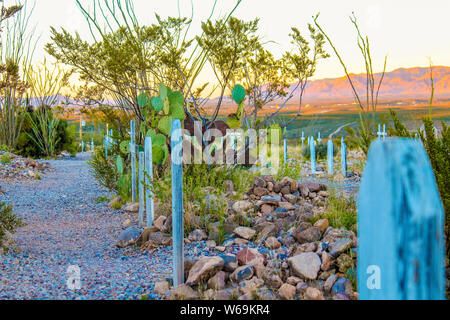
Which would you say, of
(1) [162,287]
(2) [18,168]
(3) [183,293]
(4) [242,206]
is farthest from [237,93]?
(2) [18,168]

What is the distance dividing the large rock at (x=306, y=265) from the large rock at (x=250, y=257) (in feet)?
0.74

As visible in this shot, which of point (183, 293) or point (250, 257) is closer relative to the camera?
point (183, 293)

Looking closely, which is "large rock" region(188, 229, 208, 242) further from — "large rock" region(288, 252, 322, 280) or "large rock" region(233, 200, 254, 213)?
"large rock" region(288, 252, 322, 280)

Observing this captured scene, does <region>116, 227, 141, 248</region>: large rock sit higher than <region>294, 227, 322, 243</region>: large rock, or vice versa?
<region>294, 227, 322, 243</region>: large rock

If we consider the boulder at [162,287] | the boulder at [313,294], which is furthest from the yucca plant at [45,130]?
the boulder at [313,294]

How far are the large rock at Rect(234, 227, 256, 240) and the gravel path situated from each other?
1.15 ft

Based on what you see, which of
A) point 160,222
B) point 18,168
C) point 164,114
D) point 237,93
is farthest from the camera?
point 18,168

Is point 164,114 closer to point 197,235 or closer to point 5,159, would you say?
point 197,235

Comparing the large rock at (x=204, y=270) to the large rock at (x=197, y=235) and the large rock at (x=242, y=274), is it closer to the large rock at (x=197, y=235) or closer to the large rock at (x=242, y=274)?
the large rock at (x=242, y=274)

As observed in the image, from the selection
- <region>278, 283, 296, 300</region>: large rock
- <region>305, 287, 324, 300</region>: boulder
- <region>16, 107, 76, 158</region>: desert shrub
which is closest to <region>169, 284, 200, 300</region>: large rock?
<region>278, 283, 296, 300</region>: large rock

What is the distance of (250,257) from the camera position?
2.96m

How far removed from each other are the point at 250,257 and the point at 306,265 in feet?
1.34

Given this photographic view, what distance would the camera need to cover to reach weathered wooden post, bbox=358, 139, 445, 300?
1012mm
